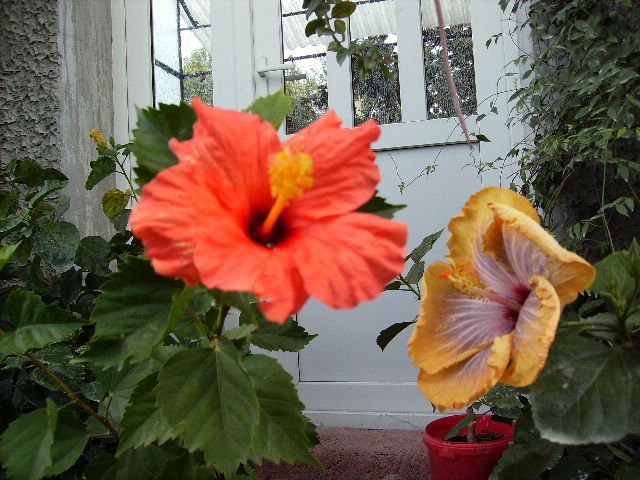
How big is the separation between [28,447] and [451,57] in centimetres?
183

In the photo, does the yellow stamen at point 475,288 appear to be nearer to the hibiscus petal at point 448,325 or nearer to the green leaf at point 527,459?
the hibiscus petal at point 448,325

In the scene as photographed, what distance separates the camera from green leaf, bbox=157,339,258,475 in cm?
44

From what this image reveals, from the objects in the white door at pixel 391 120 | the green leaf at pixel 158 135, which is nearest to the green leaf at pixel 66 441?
the green leaf at pixel 158 135

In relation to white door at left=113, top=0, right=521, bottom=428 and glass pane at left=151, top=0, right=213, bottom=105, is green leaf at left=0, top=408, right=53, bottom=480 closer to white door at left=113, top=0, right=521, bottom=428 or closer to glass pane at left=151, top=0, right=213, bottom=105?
white door at left=113, top=0, right=521, bottom=428

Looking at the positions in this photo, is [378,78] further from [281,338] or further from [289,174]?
[289,174]

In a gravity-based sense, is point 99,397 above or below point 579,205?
below

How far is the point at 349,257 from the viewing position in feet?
1.09

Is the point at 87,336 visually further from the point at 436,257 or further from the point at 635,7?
the point at 635,7

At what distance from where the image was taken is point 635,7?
1.39 m

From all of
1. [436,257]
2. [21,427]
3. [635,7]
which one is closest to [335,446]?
[436,257]

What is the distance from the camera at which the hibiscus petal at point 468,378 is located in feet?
1.29

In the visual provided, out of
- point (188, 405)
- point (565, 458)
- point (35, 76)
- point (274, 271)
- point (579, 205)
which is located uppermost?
point (35, 76)

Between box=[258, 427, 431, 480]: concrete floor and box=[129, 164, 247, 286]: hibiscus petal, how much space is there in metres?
1.28

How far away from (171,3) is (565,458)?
2208 mm
